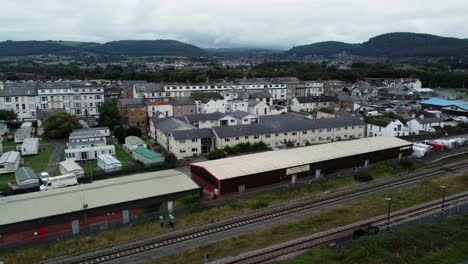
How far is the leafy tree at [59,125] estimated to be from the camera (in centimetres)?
4359

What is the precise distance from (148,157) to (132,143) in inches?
229

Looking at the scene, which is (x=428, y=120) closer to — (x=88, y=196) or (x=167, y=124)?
(x=167, y=124)

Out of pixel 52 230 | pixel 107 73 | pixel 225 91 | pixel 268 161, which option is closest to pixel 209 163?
pixel 268 161

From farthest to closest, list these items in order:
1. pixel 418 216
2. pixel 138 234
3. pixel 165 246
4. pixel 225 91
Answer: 1. pixel 225 91
2. pixel 418 216
3. pixel 138 234
4. pixel 165 246

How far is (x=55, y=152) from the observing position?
1508 inches

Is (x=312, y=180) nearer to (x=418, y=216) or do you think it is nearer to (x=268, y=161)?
(x=268, y=161)

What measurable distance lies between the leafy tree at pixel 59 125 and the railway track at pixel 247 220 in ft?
97.9

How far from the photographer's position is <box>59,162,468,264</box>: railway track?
17578 mm

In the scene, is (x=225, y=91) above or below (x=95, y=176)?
above

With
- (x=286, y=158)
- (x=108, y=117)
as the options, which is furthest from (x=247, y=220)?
(x=108, y=117)

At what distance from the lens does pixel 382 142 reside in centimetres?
3456

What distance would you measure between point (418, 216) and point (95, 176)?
2356 cm

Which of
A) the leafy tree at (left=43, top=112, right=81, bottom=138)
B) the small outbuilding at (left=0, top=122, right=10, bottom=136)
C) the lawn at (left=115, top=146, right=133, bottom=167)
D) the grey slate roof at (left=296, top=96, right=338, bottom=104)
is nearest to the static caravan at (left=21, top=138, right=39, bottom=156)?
the leafy tree at (left=43, top=112, right=81, bottom=138)

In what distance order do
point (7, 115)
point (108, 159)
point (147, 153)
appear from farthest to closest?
point (7, 115) < point (147, 153) < point (108, 159)
